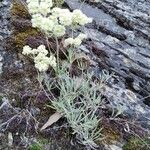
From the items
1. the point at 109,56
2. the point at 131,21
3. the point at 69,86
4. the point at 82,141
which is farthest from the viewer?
the point at 131,21

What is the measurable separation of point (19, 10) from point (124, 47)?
1245mm

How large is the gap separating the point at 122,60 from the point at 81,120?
3.99 ft

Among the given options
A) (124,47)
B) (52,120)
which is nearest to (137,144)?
(52,120)

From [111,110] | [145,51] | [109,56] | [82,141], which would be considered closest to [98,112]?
[111,110]

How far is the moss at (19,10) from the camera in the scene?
4.92 meters

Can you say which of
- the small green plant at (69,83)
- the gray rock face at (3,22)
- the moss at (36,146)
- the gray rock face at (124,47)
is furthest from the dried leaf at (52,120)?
the gray rock face at (3,22)

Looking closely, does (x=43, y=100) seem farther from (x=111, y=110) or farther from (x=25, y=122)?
(x=111, y=110)

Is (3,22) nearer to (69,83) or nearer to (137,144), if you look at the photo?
(69,83)

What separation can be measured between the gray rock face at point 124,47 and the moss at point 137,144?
228 millimetres

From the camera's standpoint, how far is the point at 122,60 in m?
4.75

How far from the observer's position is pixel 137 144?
12.4ft

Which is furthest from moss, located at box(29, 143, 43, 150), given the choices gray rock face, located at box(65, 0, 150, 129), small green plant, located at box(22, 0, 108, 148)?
gray rock face, located at box(65, 0, 150, 129)

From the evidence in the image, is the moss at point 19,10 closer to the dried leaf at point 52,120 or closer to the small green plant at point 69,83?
the small green plant at point 69,83

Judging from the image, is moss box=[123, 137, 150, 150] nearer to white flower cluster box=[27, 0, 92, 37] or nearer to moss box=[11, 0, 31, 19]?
white flower cluster box=[27, 0, 92, 37]
